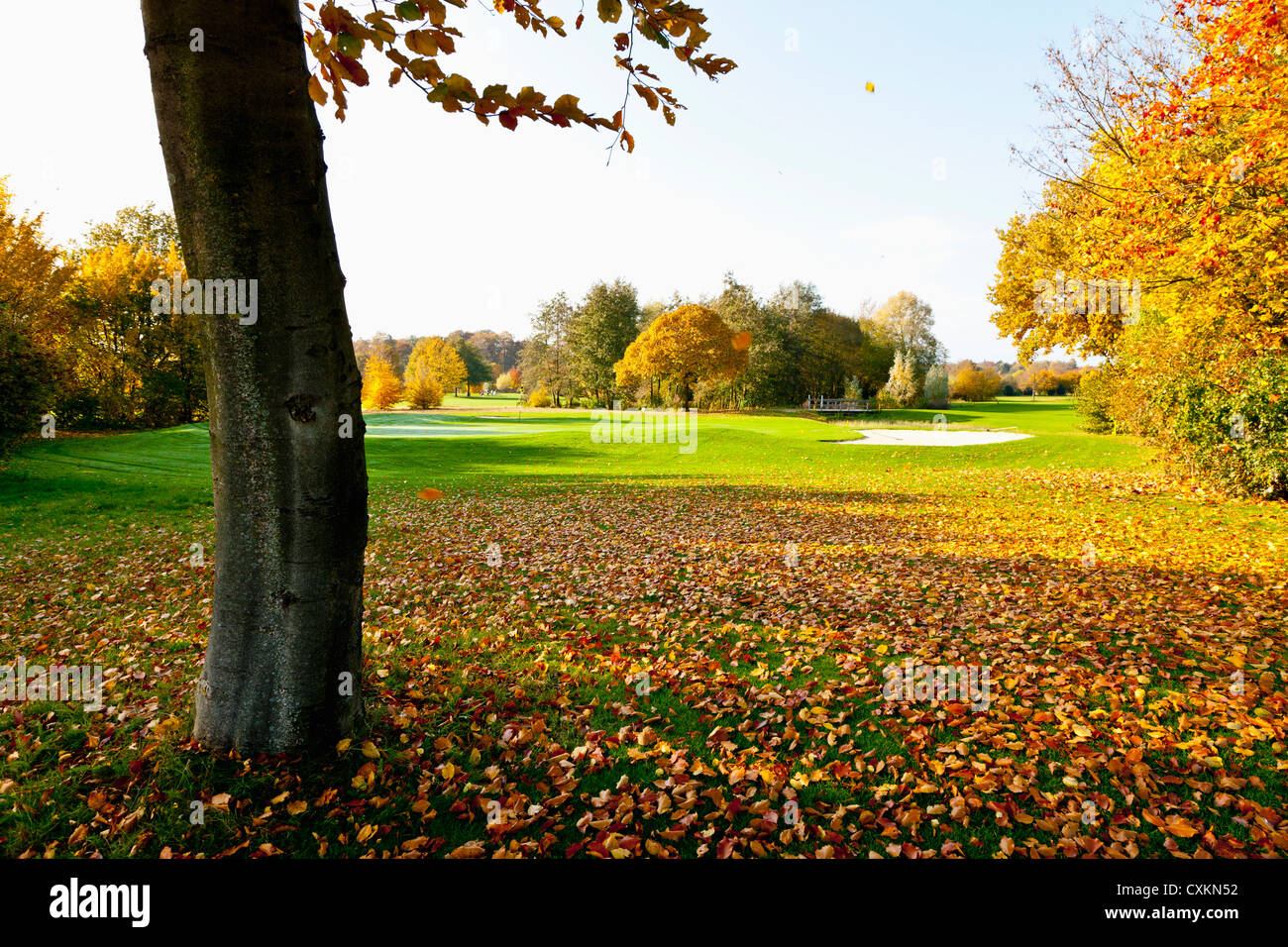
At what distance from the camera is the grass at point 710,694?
10.5ft

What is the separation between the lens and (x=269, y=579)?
10.7 feet

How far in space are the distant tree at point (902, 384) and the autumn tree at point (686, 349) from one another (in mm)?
20564

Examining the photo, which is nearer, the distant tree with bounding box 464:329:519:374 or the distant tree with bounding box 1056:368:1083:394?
the distant tree with bounding box 1056:368:1083:394

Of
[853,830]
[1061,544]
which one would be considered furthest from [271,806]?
[1061,544]

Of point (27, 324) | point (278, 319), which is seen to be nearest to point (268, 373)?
point (278, 319)

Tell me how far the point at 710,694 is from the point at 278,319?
13.0 feet

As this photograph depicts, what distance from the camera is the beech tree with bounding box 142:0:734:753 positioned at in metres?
2.84

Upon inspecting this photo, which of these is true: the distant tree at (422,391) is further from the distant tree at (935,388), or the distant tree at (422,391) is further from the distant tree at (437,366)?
the distant tree at (935,388)

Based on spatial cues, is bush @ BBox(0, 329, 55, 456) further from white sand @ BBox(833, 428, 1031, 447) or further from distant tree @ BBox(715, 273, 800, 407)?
distant tree @ BBox(715, 273, 800, 407)

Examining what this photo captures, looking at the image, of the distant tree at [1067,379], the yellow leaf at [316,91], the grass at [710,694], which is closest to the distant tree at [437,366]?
the grass at [710,694]

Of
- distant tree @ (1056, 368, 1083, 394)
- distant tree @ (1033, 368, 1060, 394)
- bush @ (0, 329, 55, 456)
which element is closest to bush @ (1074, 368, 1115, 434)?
bush @ (0, 329, 55, 456)

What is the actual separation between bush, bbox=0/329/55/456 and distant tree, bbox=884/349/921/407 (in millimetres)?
60461

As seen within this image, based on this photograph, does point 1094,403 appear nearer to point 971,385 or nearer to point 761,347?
point 761,347
